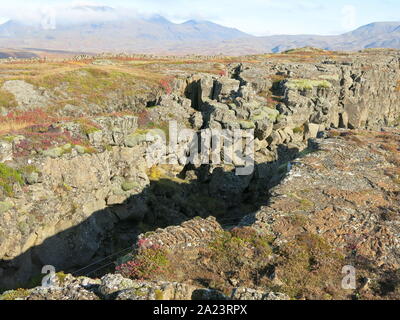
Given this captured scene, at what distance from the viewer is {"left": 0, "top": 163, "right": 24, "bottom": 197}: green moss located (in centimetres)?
2953

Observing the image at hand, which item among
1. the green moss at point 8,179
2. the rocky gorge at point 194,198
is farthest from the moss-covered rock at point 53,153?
the green moss at point 8,179

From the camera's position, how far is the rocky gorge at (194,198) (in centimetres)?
1772

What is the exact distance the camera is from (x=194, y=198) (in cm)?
4369

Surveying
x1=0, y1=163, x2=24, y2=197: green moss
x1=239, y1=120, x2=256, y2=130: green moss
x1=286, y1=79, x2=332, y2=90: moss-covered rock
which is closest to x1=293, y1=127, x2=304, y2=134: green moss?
x1=239, y1=120, x2=256, y2=130: green moss

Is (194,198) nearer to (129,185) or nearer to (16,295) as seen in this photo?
(129,185)

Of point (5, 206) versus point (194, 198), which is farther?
point (194, 198)

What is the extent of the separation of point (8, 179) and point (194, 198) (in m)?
21.7

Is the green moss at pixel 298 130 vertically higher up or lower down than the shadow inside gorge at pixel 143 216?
higher up

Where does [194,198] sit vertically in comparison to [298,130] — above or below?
below

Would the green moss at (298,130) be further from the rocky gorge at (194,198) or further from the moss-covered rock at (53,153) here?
the moss-covered rock at (53,153)

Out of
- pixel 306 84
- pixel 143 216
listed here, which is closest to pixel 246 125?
pixel 143 216

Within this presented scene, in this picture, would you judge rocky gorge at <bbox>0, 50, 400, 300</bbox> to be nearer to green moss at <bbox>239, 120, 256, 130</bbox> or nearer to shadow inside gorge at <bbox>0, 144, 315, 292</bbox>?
shadow inside gorge at <bbox>0, 144, 315, 292</bbox>

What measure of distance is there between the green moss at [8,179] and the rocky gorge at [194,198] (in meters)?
0.12
